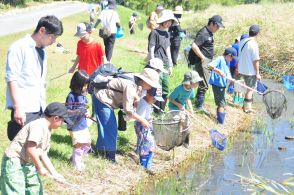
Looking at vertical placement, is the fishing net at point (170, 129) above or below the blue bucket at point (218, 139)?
above

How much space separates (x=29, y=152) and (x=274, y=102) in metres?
5.80

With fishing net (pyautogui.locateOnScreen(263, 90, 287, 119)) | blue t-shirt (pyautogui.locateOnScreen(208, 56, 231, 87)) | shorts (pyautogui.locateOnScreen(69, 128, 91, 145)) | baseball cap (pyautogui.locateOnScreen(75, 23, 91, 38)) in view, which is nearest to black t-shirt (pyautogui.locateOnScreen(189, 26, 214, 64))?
blue t-shirt (pyautogui.locateOnScreen(208, 56, 231, 87))

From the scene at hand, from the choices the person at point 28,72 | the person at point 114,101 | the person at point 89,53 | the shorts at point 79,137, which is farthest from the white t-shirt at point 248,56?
the person at point 28,72

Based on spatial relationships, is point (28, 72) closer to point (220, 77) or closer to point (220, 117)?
point (220, 77)

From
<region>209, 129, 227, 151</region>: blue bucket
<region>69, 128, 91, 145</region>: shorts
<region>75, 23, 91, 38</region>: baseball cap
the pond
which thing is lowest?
the pond

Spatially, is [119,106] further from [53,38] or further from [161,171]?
[53,38]

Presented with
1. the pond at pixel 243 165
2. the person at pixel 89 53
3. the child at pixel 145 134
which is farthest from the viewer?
the person at pixel 89 53

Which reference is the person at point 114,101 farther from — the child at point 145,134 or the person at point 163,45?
the person at point 163,45

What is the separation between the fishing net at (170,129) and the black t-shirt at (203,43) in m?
2.53

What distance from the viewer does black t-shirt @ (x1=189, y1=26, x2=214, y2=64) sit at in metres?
9.44

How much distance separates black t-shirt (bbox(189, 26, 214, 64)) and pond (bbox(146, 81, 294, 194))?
5.28 feet

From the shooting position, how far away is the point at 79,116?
6184 millimetres

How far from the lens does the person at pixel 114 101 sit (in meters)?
6.28

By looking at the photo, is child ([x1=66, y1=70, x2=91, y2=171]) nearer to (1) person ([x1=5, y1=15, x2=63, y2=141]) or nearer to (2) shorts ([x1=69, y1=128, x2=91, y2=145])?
(2) shorts ([x1=69, y1=128, x2=91, y2=145])
